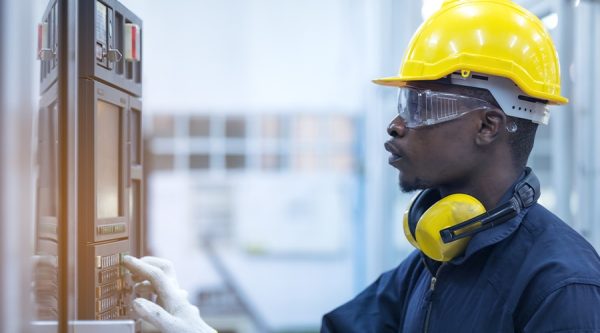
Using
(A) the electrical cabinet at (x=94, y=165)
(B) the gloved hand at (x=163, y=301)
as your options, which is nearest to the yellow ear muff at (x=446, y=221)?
(B) the gloved hand at (x=163, y=301)

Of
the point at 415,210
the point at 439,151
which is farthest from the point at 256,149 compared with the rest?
the point at 439,151

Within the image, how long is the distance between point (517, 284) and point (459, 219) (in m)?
0.18

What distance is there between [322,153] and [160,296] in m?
9.58

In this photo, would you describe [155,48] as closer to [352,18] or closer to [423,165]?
[352,18]

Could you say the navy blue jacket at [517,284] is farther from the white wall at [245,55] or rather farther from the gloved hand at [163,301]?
the white wall at [245,55]

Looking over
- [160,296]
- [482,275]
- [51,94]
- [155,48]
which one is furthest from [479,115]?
[155,48]

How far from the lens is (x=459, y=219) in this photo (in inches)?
56.0

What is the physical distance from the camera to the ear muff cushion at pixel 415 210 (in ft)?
5.15

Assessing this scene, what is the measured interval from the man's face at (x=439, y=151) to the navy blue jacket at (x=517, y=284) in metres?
0.16

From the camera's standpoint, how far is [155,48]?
951 centimetres

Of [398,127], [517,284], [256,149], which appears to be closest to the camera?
[517,284]

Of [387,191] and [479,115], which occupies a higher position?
[479,115]

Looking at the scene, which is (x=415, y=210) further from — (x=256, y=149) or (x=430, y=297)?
(x=256, y=149)

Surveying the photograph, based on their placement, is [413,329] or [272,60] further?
[272,60]
